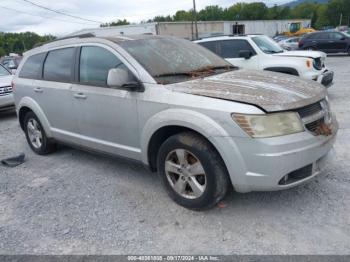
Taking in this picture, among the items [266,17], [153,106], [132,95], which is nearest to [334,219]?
[153,106]

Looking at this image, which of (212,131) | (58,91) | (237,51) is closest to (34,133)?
(58,91)

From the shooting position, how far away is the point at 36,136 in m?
5.70

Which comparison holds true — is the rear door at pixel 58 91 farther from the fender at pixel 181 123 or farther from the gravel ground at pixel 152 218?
the fender at pixel 181 123

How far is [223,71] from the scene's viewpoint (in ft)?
14.1

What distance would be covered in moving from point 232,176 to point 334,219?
3.40 feet

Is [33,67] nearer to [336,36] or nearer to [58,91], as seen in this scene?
[58,91]

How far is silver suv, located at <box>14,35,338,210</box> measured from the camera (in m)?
3.02

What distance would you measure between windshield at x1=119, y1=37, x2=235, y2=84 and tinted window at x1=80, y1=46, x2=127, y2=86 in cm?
21

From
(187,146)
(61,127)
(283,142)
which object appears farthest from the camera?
(61,127)

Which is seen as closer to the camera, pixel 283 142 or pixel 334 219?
pixel 283 142

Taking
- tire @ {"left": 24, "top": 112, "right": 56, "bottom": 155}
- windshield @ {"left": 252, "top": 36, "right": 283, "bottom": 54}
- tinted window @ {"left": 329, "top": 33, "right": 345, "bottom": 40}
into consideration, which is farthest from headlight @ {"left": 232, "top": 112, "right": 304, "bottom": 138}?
tinted window @ {"left": 329, "top": 33, "right": 345, "bottom": 40}

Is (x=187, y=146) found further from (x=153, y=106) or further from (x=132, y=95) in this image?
(x=132, y=95)

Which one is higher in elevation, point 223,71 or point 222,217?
point 223,71

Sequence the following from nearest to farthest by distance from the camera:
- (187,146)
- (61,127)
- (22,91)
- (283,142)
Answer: (283,142) → (187,146) → (61,127) → (22,91)
